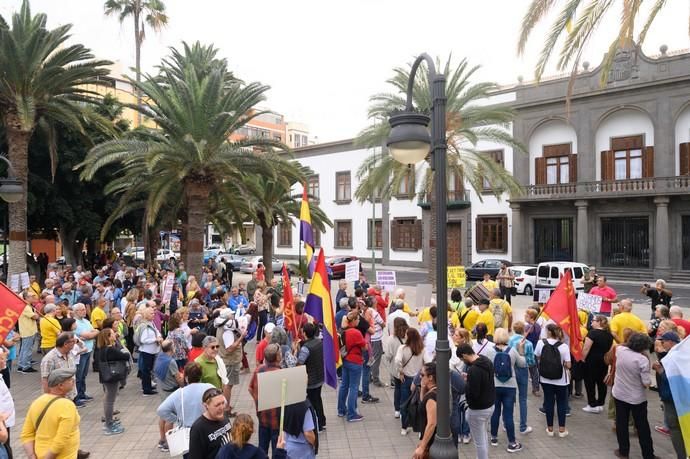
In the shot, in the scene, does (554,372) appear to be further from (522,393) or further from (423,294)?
(423,294)

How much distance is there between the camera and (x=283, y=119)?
8588cm

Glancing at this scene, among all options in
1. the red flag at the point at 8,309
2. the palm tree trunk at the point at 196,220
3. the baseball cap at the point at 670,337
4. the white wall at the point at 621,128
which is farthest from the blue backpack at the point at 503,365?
the white wall at the point at 621,128

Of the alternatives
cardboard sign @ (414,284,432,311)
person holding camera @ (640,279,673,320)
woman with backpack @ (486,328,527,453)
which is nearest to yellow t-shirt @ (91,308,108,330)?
cardboard sign @ (414,284,432,311)

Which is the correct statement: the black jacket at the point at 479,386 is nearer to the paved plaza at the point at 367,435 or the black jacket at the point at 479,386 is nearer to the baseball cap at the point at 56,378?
the paved plaza at the point at 367,435

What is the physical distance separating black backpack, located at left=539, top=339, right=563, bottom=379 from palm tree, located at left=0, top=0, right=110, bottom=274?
49.7ft

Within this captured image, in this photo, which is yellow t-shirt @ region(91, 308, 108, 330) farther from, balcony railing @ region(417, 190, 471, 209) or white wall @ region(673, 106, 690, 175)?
white wall @ region(673, 106, 690, 175)

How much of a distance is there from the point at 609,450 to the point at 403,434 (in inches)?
107

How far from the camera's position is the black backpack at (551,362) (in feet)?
22.3

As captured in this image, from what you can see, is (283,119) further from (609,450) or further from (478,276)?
(609,450)

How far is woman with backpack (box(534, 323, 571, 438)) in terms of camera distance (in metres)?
6.82

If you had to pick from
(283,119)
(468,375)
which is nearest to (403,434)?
(468,375)

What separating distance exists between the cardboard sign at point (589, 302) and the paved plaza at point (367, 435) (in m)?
2.00

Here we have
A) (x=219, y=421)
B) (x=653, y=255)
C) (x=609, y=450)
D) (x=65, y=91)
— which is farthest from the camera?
(x=653, y=255)

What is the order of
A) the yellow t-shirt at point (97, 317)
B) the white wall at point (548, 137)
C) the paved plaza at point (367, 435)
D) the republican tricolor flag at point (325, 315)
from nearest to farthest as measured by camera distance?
1. the paved plaza at point (367, 435)
2. the republican tricolor flag at point (325, 315)
3. the yellow t-shirt at point (97, 317)
4. the white wall at point (548, 137)
